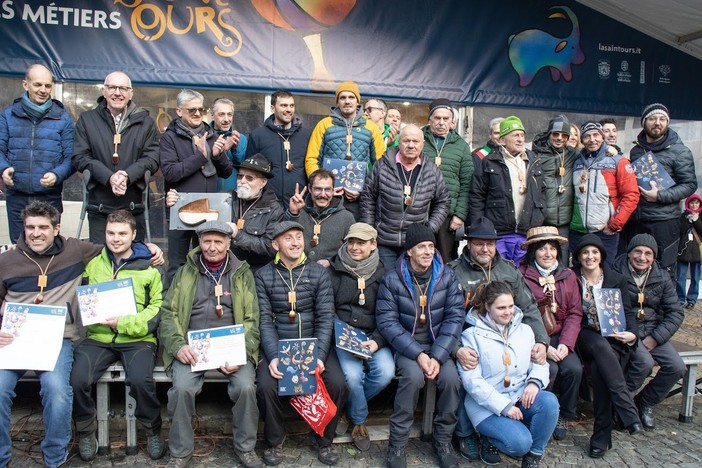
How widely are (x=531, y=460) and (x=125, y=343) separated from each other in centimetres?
289

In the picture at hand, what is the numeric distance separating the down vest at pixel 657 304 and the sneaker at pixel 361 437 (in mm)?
2398

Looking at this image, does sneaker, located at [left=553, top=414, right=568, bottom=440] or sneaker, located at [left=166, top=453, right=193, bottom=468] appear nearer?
sneaker, located at [left=166, top=453, right=193, bottom=468]

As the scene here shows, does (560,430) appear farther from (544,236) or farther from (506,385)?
(544,236)

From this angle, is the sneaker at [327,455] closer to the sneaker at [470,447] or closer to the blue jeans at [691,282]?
the sneaker at [470,447]

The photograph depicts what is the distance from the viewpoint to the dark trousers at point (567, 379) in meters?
4.25

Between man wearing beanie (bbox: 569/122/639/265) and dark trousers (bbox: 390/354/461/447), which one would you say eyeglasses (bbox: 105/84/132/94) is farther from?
man wearing beanie (bbox: 569/122/639/265)

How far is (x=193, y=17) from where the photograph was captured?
6820 mm

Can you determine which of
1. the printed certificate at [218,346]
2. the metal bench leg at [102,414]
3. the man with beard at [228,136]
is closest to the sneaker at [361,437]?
the printed certificate at [218,346]

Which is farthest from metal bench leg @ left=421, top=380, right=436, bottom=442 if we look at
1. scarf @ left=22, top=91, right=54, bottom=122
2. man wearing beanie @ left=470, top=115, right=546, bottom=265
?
scarf @ left=22, top=91, right=54, bottom=122

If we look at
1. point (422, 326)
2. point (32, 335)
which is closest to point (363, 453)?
point (422, 326)

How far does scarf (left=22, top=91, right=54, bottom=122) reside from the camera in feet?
15.5

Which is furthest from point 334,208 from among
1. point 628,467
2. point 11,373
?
point 628,467

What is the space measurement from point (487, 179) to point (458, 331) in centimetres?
174

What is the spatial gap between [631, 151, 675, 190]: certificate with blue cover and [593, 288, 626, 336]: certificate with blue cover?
183cm
